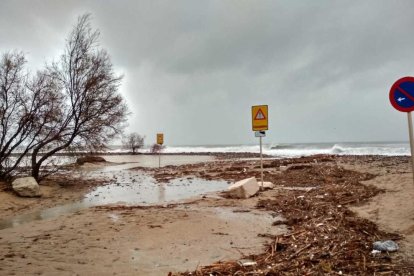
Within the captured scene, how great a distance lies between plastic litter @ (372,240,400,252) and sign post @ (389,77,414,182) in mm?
1978

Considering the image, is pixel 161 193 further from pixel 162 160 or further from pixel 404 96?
pixel 162 160

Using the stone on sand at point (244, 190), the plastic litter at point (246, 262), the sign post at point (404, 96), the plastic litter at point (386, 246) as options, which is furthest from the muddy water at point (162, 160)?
the plastic litter at point (386, 246)

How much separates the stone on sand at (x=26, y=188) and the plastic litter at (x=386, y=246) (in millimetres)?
11932

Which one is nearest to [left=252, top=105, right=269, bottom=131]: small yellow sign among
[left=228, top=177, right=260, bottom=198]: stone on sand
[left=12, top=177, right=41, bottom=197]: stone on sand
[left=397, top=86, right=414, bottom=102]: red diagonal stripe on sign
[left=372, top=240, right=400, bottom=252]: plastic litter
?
[left=228, top=177, right=260, bottom=198]: stone on sand

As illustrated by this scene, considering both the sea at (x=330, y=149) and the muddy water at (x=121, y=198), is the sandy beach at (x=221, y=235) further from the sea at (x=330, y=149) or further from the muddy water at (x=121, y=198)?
the sea at (x=330, y=149)

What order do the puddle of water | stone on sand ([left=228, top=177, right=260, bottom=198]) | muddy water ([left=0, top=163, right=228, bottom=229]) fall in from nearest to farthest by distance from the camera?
muddy water ([left=0, top=163, right=228, bottom=229])
stone on sand ([left=228, top=177, right=260, bottom=198])
the puddle of water

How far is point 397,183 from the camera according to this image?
1057cm

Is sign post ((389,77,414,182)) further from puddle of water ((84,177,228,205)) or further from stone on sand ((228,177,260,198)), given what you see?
puddle of water ((84,177,228,205))

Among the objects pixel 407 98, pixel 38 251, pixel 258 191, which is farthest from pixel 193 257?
pixel 258 191

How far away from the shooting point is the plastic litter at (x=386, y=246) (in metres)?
4.60

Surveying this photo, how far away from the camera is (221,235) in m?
6.49

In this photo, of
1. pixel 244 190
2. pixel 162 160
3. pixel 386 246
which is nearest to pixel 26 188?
pixel 244 190

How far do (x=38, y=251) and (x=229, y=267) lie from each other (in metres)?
3.52

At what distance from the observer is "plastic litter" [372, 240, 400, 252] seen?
4.60 m
